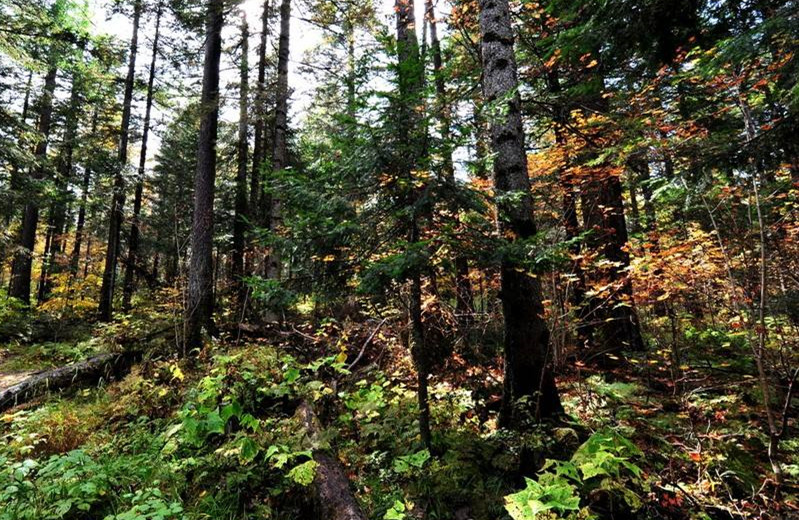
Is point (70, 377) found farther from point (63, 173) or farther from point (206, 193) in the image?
point (63, 173)

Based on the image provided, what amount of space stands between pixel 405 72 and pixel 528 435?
163 inches

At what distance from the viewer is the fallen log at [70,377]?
19.5 ft

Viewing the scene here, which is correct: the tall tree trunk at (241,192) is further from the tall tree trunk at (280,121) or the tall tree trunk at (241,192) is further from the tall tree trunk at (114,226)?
the tall tree trunk at (114,226)

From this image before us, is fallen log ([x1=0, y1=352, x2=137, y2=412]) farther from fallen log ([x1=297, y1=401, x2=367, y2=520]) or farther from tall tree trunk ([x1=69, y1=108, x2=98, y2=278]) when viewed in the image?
tall tree trunk ([x1=69, y1=108, x2=98, y2=278])

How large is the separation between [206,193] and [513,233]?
7.50 m

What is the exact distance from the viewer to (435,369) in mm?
6820

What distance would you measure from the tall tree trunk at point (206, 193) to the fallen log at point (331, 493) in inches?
221

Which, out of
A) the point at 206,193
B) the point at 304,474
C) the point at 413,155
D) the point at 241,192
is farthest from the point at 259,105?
the point at 304,474

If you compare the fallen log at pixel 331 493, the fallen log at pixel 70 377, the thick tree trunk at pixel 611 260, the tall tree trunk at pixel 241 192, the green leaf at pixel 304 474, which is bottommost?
the fallen log at pixel 331 493

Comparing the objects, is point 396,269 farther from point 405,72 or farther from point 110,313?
point 110,313

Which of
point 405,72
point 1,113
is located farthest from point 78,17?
point 405,72

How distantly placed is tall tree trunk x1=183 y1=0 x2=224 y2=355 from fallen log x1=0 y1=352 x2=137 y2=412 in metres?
1.54

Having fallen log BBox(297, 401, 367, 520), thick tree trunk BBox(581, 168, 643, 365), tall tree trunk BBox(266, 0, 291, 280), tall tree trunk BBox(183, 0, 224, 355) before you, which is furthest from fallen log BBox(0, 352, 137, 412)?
thick tree trunk BBox(581, 168, 643, 365)

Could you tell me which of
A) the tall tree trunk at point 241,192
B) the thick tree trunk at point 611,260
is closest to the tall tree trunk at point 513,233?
the thick tree trunk at point 611,260
